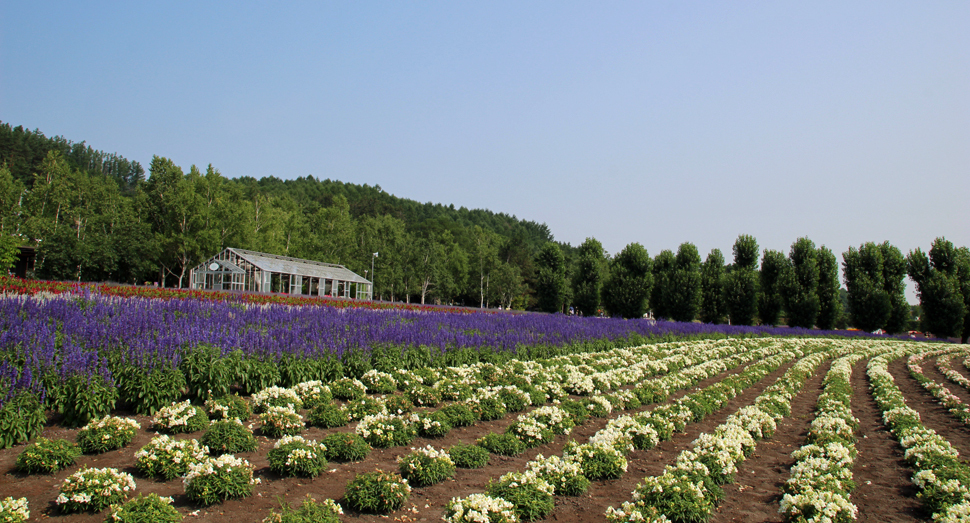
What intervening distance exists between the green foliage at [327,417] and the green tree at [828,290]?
44404 mm

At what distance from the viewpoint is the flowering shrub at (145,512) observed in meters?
3.53

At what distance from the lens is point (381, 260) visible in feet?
217

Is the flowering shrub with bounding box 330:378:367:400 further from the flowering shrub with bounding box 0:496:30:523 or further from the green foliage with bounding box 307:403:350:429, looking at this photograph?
the flowering shrub with bounding box 0:496:30:523

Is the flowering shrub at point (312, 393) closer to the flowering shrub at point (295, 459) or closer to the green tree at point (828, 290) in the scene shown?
the flowering shrub at point (295, 459)

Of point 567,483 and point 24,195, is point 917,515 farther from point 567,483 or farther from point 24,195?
point 24,195

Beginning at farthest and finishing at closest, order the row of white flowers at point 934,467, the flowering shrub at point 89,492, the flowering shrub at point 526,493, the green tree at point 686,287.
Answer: the green tree at point 686,287 → the row of white flowers at point 934,467 → the flowering shrub at point 526,493 → the flowering shrub at point 89,492

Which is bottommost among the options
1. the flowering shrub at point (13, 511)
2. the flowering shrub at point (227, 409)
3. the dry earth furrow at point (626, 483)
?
the dry earth furrow at point (626, 483)

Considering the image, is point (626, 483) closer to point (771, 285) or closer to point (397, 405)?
point (397, 405)

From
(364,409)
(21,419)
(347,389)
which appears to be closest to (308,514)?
(364,409)

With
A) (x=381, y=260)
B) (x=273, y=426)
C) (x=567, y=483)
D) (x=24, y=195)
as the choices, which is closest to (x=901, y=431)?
(x=567, y=483)

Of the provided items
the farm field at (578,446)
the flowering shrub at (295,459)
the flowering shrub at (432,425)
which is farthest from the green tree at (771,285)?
the flowering shrub at (295,459)

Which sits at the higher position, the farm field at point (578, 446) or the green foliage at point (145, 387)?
the green foliage at point (145, 387)

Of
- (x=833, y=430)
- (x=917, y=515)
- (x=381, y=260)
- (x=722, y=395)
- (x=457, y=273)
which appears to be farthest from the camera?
(x=457, y=273)

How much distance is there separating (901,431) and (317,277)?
138 ft
